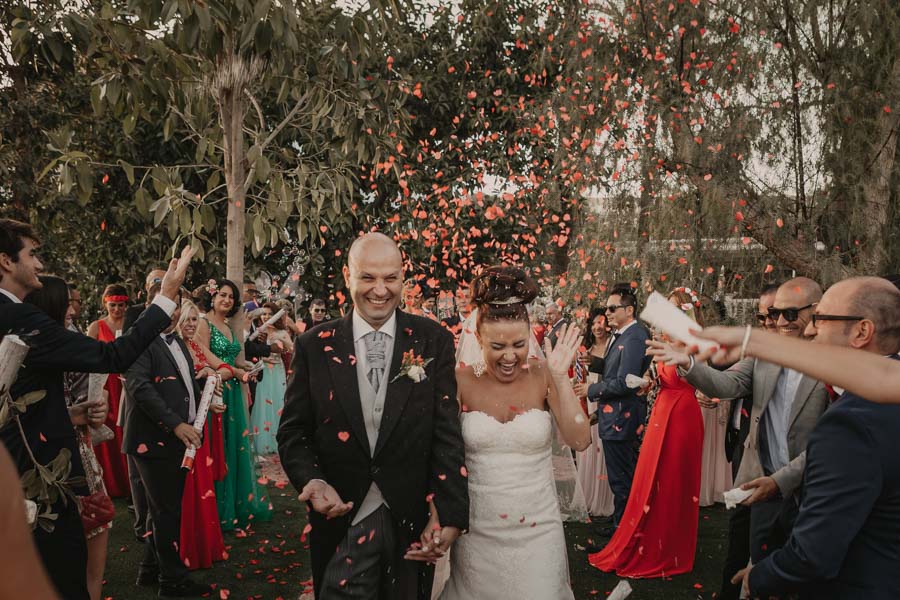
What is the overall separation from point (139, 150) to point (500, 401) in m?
10.6

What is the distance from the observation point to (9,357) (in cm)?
233

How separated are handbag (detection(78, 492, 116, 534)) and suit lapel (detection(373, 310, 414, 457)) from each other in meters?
1.65

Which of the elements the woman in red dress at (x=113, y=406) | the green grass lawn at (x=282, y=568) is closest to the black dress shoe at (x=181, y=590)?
the green grass lawn at (x=282, y=568)

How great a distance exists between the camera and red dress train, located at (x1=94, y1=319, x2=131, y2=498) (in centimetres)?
709

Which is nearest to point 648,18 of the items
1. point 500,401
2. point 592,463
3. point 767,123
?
point 767,123

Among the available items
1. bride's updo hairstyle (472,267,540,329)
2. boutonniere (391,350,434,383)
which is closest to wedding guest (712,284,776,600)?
bride's updo hairstyle (472,267,540,329)

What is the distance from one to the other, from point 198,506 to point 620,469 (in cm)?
334

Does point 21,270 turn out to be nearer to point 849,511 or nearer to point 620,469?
point 849,511

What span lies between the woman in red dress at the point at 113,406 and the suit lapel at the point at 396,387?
475cm

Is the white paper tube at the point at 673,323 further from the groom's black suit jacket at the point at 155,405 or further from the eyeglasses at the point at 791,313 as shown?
the groom's black suit jacket at the point at 155,405

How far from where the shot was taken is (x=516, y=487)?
3363 mm

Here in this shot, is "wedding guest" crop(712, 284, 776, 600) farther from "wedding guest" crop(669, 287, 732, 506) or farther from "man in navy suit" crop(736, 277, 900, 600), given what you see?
"wedding guest" crop(669, 287, 732, 506)

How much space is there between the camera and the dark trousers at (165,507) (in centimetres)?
463

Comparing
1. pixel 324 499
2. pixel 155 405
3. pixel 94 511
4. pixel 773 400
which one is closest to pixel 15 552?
pixel 324 499
